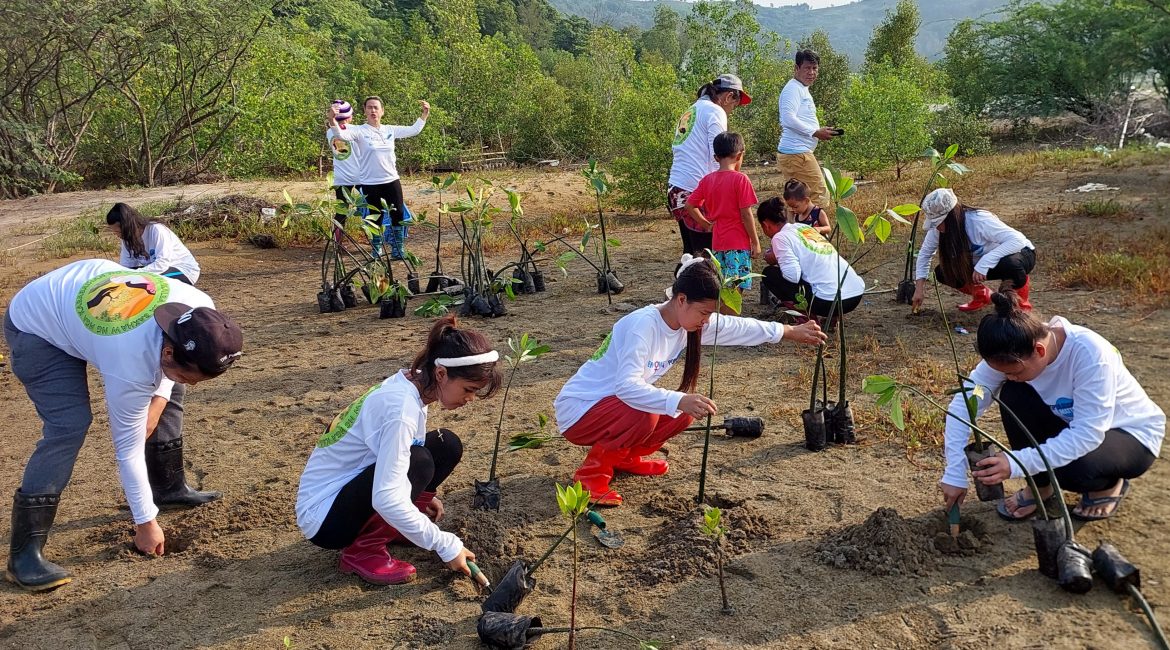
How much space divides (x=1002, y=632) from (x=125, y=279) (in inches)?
119

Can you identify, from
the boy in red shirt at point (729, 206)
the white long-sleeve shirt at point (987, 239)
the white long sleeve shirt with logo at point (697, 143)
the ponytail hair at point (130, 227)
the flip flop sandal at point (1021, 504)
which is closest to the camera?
the flip flop sandal at point (1021, 504)

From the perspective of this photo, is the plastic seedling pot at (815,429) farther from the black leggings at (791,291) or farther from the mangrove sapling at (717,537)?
the black leggings at (791,291)

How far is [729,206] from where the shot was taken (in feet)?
16.4

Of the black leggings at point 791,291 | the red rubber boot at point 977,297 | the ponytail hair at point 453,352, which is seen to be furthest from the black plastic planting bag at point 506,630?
the red rubber boot at point 977,297

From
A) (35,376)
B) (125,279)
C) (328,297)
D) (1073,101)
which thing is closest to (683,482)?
(125,279)

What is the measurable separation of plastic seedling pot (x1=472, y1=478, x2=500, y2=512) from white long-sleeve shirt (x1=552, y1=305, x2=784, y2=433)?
0.37 m

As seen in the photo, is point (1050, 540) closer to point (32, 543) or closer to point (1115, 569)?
point (1115, 569)

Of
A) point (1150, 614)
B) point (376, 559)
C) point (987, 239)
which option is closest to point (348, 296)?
point (376, 559)

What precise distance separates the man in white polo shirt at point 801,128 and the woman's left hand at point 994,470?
375 cm

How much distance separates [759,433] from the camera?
370 cm

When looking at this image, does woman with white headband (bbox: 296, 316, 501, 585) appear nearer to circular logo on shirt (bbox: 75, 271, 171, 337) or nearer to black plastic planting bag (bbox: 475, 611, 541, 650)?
black plastic planting bag (bbox: 475, 611, 541, 650)

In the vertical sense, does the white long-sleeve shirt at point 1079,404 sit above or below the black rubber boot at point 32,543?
above

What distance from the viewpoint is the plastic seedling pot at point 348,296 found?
6340 mm

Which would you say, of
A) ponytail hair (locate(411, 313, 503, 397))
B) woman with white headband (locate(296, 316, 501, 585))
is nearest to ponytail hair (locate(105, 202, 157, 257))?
woman with white headband (locate(296, 316, 501, 585))
